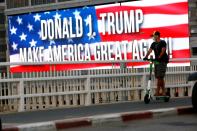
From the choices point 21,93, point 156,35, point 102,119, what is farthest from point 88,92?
point 102,119

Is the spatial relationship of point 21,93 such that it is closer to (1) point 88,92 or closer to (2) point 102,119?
(1) point 88,92

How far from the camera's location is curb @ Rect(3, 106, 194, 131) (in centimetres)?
954

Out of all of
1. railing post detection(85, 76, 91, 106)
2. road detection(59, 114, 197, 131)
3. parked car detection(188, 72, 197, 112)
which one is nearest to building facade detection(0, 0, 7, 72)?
railing post detection(85, 76, 91, 106)

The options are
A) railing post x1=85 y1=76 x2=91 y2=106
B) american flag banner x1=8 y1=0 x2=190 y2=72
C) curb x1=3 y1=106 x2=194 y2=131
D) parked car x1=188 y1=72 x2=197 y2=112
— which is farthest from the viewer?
american flag banner x1=8 y1=0 x2=190 y2=72

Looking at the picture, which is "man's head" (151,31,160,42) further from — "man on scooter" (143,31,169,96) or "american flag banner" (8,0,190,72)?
"american flag banner" (8,0,190,72)

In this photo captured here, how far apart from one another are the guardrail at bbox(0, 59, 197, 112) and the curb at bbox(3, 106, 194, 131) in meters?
2.87

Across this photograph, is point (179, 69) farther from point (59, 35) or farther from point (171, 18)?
point (59, 35)

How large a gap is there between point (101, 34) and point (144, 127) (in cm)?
7047

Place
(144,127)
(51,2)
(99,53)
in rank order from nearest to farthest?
(144,127)
(99,53)
(51,2)

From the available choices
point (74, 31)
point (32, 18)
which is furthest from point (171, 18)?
point (32, 18)

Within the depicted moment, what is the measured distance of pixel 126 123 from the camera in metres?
10.5

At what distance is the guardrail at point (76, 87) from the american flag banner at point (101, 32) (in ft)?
186

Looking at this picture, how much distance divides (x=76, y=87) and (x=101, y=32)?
65783 mm

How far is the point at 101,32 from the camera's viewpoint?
79.8 meters
